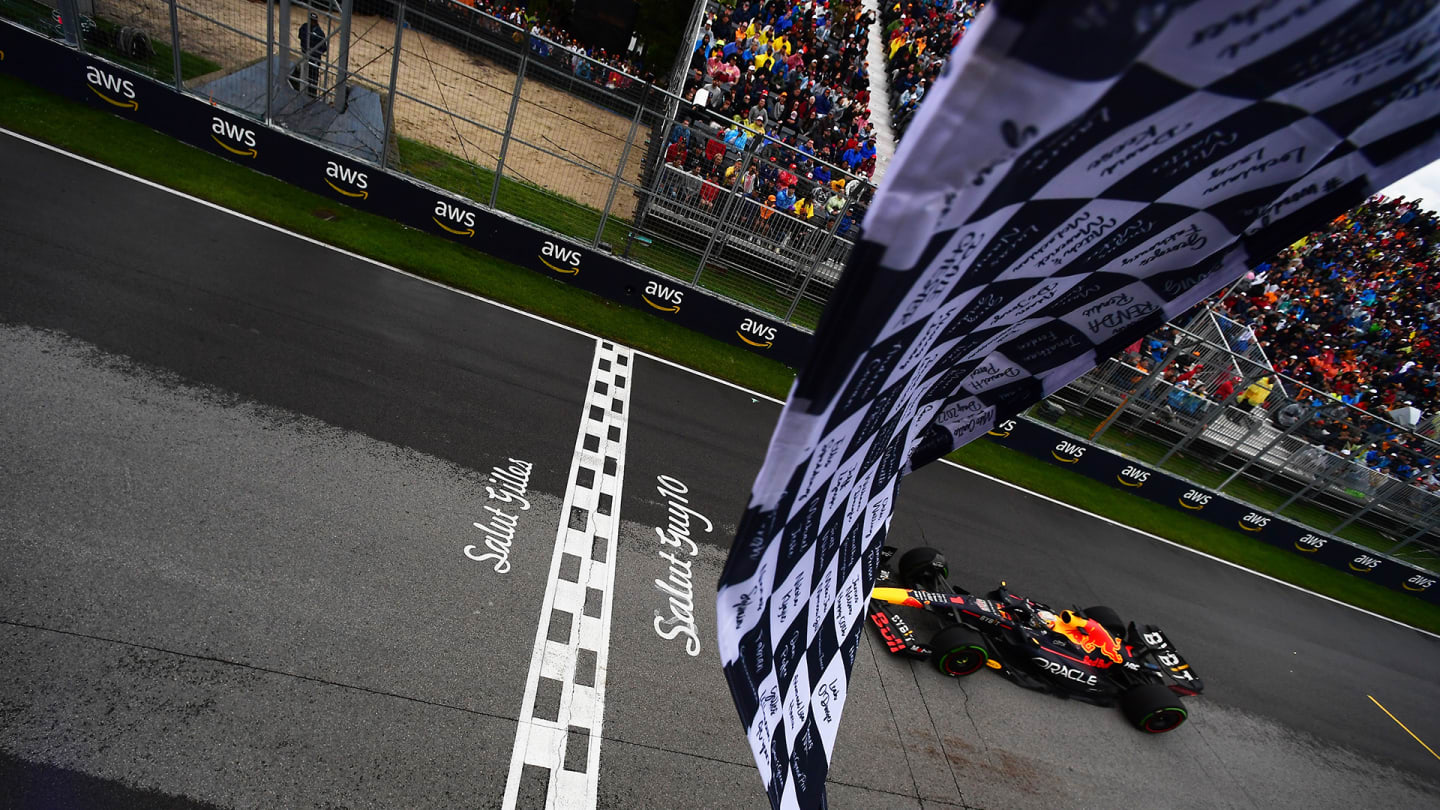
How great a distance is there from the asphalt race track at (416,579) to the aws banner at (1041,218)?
415 cm

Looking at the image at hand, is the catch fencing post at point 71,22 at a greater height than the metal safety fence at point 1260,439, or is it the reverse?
the metal safety fence at point 1260,439

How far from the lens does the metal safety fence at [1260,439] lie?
12422 millimetres

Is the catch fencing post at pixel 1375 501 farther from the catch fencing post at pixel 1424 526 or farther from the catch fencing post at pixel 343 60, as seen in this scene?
the catch fencing post at pixel 343 60

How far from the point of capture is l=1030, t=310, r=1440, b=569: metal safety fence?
489 inches

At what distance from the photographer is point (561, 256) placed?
11.6 metres

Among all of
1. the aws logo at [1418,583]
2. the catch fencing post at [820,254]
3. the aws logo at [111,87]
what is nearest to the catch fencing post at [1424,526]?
the aws logo at [1418,583]

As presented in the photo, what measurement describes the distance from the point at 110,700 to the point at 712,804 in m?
4.38

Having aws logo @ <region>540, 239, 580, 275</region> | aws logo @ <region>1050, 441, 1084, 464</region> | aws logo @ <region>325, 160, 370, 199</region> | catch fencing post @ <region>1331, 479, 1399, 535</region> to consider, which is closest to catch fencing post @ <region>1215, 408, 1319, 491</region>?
→ catch fencing post @ <region>1331, 479, 1399, 535</region>

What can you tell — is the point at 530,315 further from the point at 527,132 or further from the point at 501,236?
the point at 527,132

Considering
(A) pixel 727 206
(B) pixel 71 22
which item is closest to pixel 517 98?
(A) pixel 727 206

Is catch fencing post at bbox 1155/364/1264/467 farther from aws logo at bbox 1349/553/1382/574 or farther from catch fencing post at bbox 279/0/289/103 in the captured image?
catch fencing post at bbox 279/0/289/103

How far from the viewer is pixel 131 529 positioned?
551cm

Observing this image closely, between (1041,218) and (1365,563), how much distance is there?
61.0 ft

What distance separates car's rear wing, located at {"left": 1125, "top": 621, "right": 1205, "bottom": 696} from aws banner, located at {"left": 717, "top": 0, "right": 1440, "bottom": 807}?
7.65 meters
